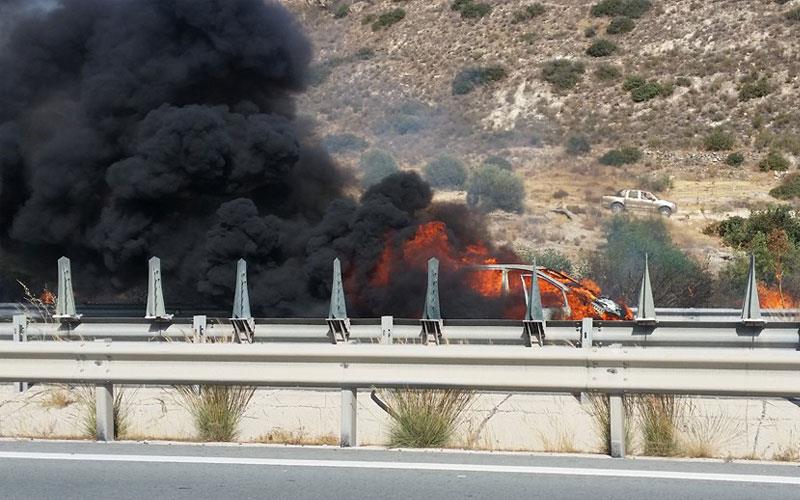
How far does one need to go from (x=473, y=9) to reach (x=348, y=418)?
2112 inches

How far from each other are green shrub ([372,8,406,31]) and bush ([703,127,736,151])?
19.7 metres

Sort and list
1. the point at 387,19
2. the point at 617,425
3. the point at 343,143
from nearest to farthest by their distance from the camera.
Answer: the point at 617,425
the point at 343,143
the point at 387,19

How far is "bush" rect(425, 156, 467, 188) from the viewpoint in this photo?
41.0 meters

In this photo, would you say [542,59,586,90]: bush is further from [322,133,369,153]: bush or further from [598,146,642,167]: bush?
[322,133,369,153]: bush

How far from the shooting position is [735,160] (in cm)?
4475

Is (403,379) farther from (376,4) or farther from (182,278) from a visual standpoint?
(376,4)

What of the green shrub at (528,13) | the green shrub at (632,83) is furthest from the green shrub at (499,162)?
the green shrub at (528,13)

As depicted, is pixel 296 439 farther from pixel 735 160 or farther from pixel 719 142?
pixel 719 142

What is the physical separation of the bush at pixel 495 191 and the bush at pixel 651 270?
15.5 feet

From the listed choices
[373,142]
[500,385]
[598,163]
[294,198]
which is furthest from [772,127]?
[500,385]

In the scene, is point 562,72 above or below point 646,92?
above

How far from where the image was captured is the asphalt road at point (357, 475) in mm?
7438

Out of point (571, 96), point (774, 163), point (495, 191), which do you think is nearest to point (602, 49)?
point (571, 96)

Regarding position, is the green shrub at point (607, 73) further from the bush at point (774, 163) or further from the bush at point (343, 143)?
the bush at point (343, 143)
